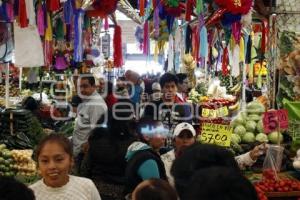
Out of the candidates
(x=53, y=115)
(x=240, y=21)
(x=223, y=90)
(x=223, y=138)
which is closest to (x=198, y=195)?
(x=223, y=138)

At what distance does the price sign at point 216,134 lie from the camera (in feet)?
13.8

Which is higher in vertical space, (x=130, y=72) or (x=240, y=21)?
(x=240, y=21)

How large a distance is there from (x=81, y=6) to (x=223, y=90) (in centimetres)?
623

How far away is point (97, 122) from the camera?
524cm

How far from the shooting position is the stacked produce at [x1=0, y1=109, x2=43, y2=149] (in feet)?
16.1

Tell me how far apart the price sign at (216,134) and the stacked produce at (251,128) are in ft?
1.53

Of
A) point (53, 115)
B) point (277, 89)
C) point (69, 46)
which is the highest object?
point (69, 46)

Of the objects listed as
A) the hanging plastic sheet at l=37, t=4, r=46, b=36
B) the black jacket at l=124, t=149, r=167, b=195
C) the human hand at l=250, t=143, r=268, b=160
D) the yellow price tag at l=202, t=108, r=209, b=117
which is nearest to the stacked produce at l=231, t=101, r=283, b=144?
the human hand at l=250, t=143, r=268, b=160

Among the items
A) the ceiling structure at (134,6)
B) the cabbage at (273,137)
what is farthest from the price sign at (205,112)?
the cabbage at (273,137)

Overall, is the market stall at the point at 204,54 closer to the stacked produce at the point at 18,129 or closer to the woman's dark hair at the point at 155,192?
the stacked produce at the point at 18,129

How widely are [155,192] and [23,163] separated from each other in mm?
2599

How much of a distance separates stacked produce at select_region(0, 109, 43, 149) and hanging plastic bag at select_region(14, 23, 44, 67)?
95 cm

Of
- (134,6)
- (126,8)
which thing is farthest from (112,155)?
(134,6)

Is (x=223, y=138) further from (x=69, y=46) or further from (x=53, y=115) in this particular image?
(x=69, y=46)
